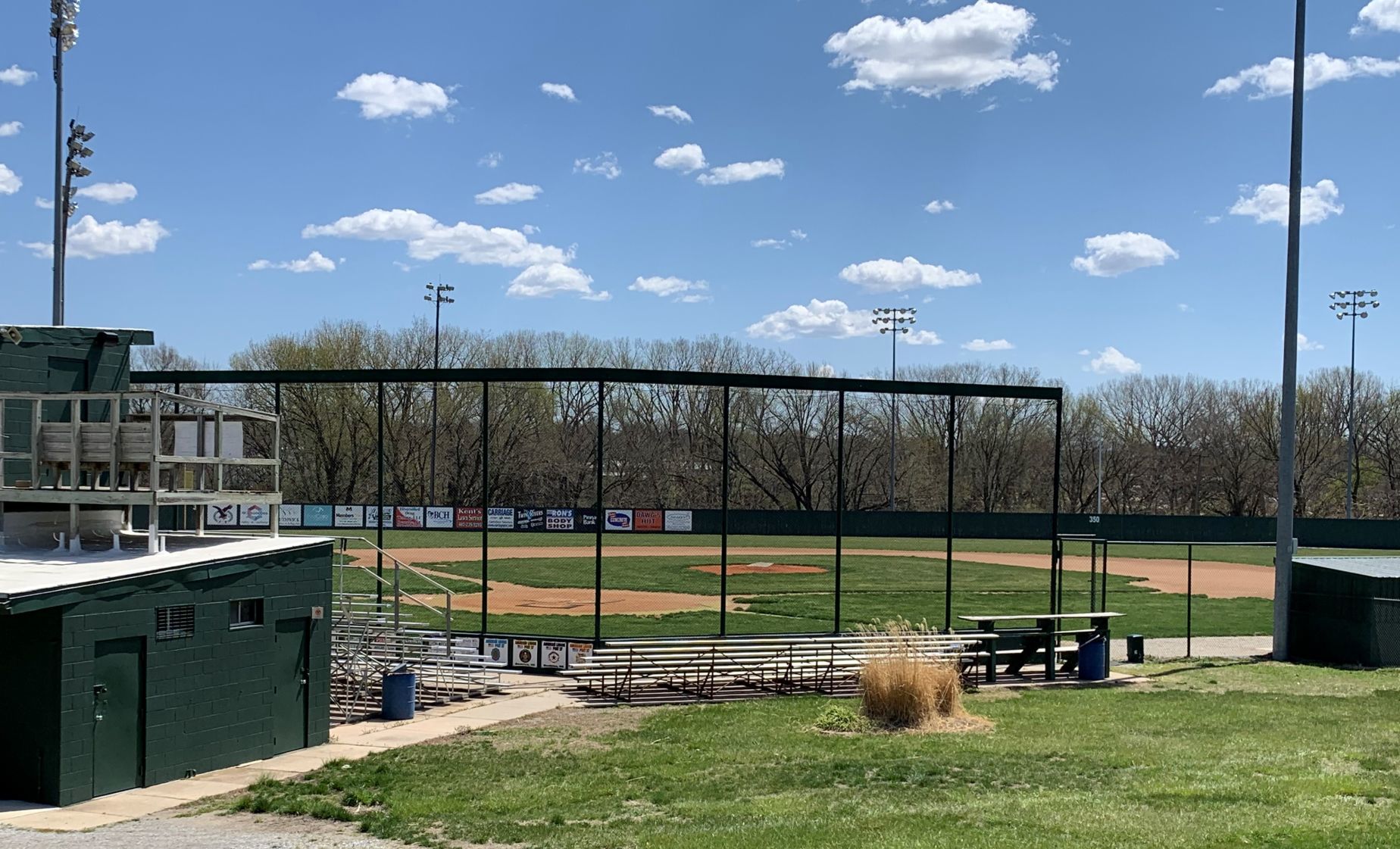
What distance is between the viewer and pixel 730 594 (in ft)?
131

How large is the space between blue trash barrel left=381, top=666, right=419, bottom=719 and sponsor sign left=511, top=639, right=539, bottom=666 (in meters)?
4.49

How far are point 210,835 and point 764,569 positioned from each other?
136ft

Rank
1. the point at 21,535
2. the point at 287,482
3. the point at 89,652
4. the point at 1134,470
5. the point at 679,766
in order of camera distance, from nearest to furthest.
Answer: the point at 89,652 < the point at 679,766 < the point at 21,535 < the point at 287,482 < the point at 1134,470

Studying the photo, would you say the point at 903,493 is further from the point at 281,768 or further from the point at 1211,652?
the point at 281,768

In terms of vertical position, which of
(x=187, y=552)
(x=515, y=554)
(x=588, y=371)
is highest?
(x=588, y=371)

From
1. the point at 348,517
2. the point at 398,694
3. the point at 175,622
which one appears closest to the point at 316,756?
the point at 175,622

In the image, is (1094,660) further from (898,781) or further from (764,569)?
(764,569)

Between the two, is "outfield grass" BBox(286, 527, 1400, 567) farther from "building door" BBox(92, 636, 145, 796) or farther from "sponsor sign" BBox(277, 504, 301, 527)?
"building door" BBox(92, 636, 145, 796)

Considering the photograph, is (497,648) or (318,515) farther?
(318,515)

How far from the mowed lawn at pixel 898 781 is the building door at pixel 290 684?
144 cm

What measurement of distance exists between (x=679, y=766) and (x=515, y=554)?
136ft

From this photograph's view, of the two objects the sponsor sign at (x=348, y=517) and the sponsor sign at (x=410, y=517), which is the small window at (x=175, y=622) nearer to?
the sponsor sign at (x=348, y=517)

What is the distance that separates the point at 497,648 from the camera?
21.7 metres

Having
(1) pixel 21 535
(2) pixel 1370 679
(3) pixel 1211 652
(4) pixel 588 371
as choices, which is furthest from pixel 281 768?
(3) pixel 1211 652
